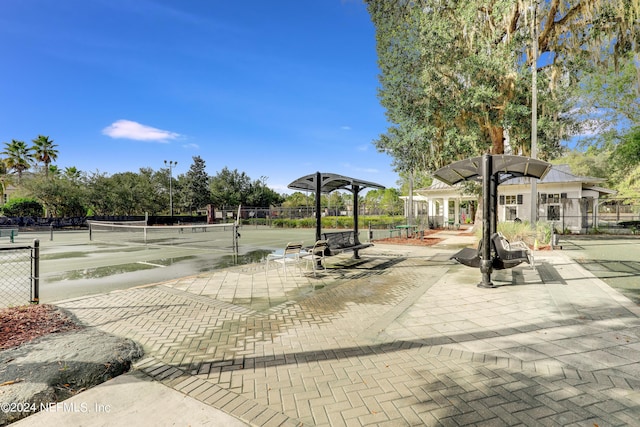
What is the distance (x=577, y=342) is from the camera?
3.87 metres

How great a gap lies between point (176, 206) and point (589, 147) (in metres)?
56.0

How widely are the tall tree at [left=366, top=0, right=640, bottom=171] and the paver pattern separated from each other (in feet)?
37.8

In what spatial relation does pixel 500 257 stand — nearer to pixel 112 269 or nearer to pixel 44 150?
pixel 112 269

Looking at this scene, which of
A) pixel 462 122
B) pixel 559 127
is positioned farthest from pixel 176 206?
pixel 559 127

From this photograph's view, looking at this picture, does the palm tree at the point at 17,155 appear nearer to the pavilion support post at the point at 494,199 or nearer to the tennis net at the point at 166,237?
the tennis net at the point at 166,237

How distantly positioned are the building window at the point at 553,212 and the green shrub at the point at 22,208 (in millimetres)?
51405

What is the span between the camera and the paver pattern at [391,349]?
263 cm

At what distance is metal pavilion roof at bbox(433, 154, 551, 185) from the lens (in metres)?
6.86

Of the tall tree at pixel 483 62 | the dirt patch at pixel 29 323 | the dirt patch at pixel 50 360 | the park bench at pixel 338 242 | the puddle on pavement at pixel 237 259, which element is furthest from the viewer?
the tall tree at pixel 483 62

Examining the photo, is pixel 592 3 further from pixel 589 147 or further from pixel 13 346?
pixel 13 346

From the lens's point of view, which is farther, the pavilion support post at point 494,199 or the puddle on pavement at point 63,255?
the puddle on pavement at point 63,255

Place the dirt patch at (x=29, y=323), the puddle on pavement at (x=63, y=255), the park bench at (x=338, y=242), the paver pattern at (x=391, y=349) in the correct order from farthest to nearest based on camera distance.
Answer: the puddle on pavement at (x=63, y=255) < the park bench at (x=338, y=242) < the dirt patch at (x=29, y=323) < the paver pattern at (x=391, y=349)

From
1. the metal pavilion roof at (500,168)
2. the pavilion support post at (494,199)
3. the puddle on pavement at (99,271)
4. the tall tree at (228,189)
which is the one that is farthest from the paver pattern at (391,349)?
the tall tree at (228,189)

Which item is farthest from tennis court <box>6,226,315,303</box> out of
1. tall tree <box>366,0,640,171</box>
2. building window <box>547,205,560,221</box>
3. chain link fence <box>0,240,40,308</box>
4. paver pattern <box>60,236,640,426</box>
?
building window <box>547,205,560,221</box>
